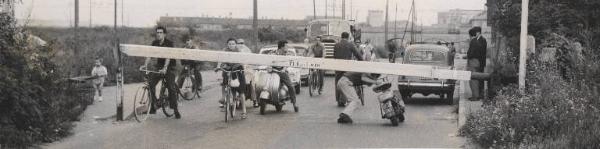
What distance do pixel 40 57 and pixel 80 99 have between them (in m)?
3.13

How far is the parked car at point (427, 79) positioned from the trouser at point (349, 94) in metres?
4.61

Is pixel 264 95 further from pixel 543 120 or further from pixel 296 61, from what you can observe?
pixel 543 120

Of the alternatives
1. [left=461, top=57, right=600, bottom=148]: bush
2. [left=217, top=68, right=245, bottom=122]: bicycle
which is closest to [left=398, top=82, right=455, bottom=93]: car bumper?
[left=217, top=68, right=245, bottom=122]: bicycle

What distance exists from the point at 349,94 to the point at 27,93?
5517mm

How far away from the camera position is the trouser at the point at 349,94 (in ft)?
46.2

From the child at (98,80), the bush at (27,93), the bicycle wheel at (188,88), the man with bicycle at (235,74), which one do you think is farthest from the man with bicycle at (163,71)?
the bicycle wheel at (188,88)

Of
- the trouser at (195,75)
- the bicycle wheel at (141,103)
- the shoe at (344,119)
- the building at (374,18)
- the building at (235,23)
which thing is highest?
the building at (374,18)

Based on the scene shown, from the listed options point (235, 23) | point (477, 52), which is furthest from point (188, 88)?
point (235, 23)

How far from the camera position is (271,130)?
1301cm

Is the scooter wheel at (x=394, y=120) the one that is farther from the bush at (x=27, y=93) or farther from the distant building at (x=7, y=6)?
the distant building at (x=7, y=6)

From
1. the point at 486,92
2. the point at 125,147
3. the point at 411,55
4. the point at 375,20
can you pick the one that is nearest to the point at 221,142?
the point at 125,147

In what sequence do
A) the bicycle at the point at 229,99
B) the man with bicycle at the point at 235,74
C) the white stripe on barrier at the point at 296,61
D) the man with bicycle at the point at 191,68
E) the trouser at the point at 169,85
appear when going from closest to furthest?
the white stripe on barrier at the point at 296,61 < the bicycle at the point at 229,99 < the trouser at the point at 169,85 < the man with bicycle at the point at 235,74 < the man with bicycle at the point at 191,68

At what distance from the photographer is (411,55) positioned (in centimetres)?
2059

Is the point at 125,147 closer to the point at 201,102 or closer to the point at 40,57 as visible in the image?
the point at 40,57
